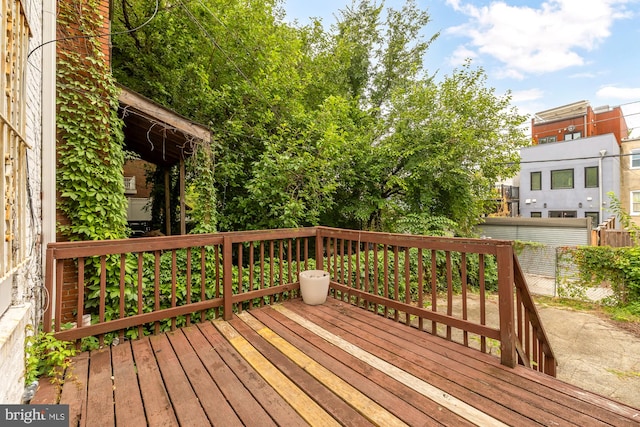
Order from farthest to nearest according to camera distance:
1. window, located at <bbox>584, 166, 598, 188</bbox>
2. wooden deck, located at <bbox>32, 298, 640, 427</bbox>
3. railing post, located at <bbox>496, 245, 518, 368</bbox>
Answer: window, located at <bbox>584, 166, 598, 188</bbox>
railing post, located at <bbox>496, 245, 518, 368</bbox>
wooden deck, located at <bbox>32, 298, 640, 427</bbox>

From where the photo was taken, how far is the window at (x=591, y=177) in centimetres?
1298

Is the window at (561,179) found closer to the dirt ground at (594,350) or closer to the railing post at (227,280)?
the dirt ground at (594,350)

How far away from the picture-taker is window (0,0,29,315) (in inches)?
52.1

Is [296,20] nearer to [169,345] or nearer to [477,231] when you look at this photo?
[477,231]

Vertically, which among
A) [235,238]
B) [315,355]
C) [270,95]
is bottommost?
[315,355]

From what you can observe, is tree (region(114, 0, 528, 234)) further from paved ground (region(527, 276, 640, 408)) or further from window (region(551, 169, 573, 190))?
window (region(551, 169, 573, 190))

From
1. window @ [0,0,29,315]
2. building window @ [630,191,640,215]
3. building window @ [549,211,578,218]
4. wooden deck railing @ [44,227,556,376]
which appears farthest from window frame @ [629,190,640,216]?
window @ [0,0,29,315]

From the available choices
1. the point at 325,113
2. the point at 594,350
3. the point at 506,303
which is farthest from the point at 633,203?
the point at 506,303

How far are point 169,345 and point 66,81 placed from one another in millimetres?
2972

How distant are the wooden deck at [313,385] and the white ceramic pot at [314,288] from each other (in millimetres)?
756

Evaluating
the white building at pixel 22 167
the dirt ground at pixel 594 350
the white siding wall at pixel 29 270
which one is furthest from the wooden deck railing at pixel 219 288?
the dirt ground at pixel 594 350

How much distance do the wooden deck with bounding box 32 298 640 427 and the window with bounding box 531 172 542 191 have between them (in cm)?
1673

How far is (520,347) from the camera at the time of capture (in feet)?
7.11

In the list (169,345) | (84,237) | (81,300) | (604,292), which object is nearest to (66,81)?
(84,237)
